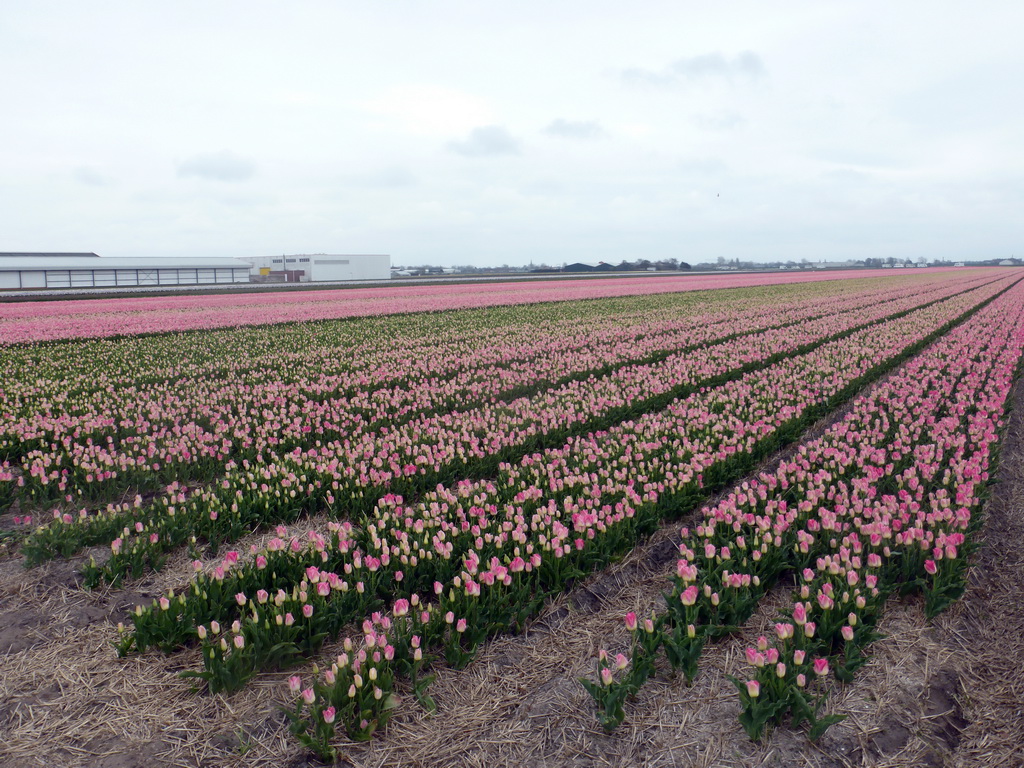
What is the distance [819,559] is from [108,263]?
303 feet

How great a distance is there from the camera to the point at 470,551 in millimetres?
4543

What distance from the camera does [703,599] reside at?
427cm

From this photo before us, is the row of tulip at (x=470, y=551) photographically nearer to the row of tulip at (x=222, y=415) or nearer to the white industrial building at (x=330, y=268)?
the row of tulip at (x=222, y=415)

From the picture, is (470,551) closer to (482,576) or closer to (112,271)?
(482,576)

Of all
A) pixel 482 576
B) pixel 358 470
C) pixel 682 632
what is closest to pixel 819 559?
pixel 682 632

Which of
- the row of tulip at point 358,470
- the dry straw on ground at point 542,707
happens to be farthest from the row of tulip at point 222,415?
the dry straw on ground at point 542,707

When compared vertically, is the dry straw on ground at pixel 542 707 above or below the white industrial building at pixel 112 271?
below

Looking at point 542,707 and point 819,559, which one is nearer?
point 542,707

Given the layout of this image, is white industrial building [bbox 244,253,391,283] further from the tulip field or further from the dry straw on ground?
the dry straw on ground

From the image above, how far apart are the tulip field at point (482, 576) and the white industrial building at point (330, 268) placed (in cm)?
9166

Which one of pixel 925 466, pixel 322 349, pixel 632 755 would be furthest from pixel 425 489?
pixel 322 349

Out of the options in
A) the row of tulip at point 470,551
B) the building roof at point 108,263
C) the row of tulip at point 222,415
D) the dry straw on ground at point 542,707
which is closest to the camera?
the dry straw on ground at point 542,707

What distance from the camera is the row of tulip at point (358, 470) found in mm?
5469

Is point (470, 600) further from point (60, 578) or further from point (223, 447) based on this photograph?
point (223, 447)
